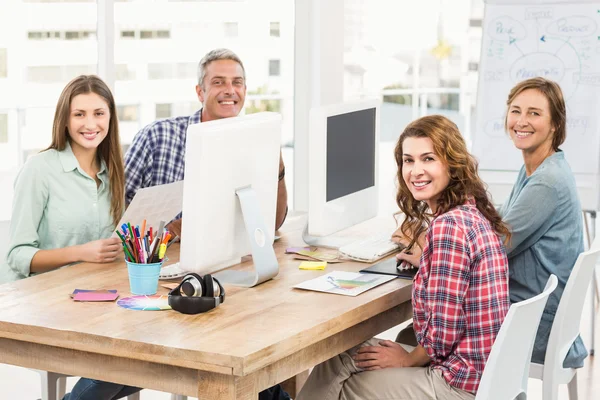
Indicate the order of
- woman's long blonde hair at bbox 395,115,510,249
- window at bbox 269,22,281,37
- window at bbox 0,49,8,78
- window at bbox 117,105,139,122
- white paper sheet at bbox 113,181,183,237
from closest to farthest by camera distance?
woman's long blonde hair at bbox 395,115,510,249 < white paper sheet at bbox 113,181,183,237 < window at bbox 0,49,8,78 < window at bbox 117,105,139,122 < window at bbox 269,22,281,37

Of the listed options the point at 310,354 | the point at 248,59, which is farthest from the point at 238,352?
the point at 248,59

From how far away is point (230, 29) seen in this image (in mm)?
5086

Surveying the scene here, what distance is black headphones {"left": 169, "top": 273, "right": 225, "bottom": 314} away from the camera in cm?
209

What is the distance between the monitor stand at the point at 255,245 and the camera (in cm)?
235

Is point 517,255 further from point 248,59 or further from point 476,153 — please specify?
point 248,59

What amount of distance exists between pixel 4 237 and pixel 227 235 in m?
2.01

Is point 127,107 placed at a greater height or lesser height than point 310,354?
greater

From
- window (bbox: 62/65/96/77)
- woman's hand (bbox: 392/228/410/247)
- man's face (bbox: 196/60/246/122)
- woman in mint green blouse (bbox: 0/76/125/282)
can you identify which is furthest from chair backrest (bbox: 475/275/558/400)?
window (bbox: 62/65/96/77)

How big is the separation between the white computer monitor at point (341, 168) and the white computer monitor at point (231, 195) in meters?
0.20

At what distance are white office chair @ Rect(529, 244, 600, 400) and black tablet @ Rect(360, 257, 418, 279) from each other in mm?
410

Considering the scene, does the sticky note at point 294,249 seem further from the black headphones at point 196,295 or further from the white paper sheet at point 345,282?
the black headphones at point 196,295

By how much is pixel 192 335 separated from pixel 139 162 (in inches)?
55.0

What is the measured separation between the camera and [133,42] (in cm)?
449

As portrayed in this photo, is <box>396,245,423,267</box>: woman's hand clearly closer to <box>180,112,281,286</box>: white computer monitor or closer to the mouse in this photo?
the mouse
